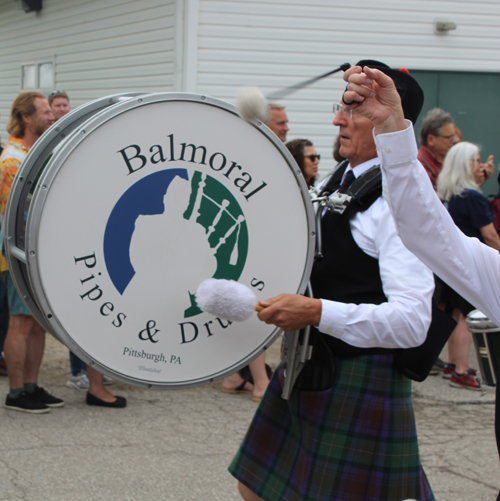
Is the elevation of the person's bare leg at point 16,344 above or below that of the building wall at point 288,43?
below

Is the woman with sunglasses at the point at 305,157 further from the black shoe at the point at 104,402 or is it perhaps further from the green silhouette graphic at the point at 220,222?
the green silhouette graphic at the point at 220,222

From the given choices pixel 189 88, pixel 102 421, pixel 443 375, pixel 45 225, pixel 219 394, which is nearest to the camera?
pixel 45 225

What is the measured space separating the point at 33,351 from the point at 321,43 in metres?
5.25

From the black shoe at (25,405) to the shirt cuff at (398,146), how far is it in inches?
133

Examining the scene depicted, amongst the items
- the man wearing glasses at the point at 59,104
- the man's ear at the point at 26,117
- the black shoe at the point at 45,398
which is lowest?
the black shoe at the point at 45,398

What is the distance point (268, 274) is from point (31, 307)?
0.67 m

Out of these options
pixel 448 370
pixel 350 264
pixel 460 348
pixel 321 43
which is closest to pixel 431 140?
pixel 460 348

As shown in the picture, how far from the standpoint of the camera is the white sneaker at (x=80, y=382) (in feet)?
15.1

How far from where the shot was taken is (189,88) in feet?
25.1

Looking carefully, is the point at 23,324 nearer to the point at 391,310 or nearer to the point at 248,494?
the point at 248,494

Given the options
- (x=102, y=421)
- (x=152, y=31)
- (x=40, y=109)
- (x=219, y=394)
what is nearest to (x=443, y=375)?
(x=219, y=394)

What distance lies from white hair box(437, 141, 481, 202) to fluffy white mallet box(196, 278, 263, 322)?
143 inches

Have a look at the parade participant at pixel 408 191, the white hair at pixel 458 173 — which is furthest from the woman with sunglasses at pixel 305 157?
the parade participant at pixel 408 191

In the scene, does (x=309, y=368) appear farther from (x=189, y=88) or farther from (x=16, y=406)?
(x=189, y=88)
